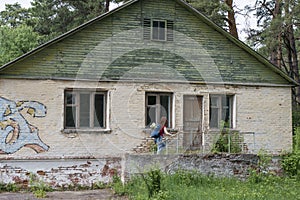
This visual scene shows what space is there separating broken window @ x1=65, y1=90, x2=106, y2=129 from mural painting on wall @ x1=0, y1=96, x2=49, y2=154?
112cm

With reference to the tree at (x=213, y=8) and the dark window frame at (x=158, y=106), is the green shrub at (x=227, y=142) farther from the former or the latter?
the tree at (x=213, y=8)

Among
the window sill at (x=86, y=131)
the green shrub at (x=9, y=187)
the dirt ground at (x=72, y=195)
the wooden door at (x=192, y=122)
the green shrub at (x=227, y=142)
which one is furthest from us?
the wooden door at (x=192, y=122)

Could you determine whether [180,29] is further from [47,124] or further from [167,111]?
[47,124]

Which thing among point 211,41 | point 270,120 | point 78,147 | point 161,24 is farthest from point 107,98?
point 270,120

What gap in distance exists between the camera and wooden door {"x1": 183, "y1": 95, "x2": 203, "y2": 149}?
17.3 metres

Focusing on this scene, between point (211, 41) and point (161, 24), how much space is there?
6.69 ft

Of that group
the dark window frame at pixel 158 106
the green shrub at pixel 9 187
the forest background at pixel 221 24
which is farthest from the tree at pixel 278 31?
the green shrub at pixel 9 187

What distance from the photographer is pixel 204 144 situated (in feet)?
56.7

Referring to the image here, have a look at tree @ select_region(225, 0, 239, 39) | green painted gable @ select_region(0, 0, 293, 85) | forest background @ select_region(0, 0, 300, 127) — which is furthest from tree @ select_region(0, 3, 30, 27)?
green painted gable @ select_region(0, 0, 293, 85)

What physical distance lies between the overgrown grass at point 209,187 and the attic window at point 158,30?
5.47 meters

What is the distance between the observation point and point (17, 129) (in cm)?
1518

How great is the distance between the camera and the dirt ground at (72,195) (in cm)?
1234

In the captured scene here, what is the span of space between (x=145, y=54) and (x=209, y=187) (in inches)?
232

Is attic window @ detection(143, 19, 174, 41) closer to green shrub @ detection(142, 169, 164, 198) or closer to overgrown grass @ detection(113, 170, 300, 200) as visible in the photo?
overgrown grass @ detection(113, 170, 300, 200)
